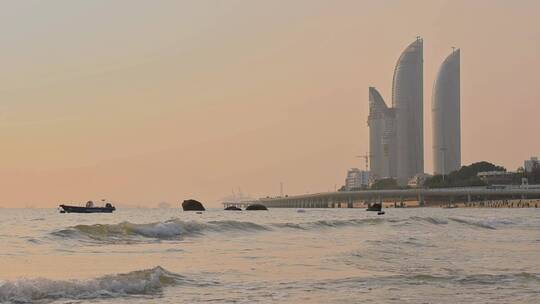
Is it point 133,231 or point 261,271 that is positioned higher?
point 133,231

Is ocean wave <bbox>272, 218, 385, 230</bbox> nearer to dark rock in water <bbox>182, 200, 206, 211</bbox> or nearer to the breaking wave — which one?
the breaking wave

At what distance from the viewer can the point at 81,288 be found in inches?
661

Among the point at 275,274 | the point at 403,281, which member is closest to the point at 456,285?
the point at 403,281

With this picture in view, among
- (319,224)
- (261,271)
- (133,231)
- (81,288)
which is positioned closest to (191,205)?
(319,224)

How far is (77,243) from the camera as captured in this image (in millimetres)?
33156

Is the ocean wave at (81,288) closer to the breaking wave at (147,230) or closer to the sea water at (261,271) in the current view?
the sea water at (261,271)

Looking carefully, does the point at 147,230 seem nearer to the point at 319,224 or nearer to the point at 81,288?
the point at 319,224

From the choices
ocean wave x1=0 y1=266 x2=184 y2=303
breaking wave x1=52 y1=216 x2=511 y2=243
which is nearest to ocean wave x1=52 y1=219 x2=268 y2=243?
breaking wave x1=52 y1=216 x2=511 y2=243

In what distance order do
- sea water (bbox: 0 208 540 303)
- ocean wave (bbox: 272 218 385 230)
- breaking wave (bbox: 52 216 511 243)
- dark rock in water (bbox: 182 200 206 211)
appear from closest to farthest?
sea water (bbox: 0 208 540 303) < breaking wave (bbox: 52 216 511 243) < ocean wave (bbox: 272 218 385 230) < dark rock in water (bbox: 182 200 206 211)

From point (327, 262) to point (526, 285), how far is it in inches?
283

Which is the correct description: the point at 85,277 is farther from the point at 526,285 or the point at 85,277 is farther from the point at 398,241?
the point at 398,241

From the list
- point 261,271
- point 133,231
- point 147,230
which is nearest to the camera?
point 261,271

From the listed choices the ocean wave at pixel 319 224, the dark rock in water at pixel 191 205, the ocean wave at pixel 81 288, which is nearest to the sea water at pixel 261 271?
the ocean wave at pixel 81 288

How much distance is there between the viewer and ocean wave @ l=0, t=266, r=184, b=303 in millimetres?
15891
